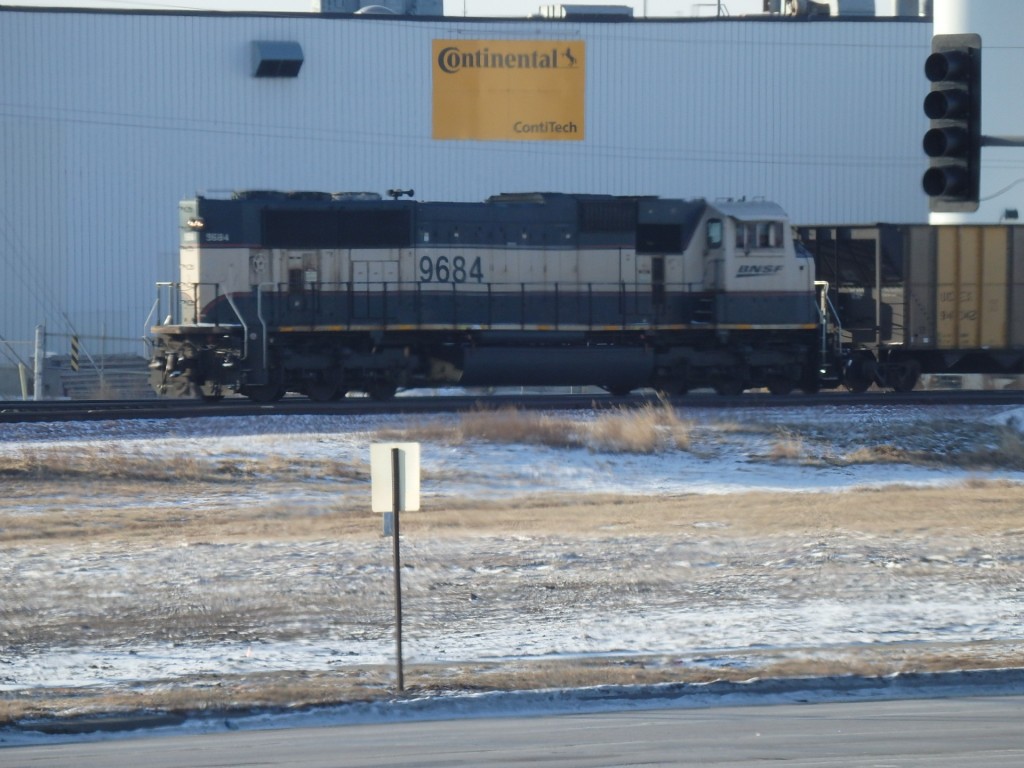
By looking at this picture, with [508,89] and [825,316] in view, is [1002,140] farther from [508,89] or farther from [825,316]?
[508,89]

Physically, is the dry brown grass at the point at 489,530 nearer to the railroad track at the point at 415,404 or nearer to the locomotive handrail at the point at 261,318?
the railroad track at the point at 415,404

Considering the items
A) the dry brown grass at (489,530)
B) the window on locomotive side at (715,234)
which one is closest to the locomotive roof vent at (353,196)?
the window on locomotive side at (715,234)

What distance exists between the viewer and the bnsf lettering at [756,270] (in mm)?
26641

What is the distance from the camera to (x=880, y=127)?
40.5m

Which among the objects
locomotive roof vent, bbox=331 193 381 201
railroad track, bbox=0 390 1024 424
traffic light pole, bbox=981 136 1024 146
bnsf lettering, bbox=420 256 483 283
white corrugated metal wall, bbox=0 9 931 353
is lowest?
railroad track, bbox=0 390 1024 424

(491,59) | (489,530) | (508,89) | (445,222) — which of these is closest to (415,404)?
(445,222)

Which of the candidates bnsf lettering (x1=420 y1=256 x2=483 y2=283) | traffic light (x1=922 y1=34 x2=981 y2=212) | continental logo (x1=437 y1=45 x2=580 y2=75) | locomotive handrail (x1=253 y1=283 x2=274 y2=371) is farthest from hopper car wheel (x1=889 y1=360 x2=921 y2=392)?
traffic light (x1=922 y1=34 x2=981 y2=212)

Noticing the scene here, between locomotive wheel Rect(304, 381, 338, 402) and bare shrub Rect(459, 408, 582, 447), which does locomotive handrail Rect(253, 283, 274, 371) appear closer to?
locomotive wheel Rect(304, 381, 338, 402)

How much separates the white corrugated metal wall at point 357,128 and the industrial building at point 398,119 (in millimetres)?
56

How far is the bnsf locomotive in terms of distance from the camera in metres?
25.0

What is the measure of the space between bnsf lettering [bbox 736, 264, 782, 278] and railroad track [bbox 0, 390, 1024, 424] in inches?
102

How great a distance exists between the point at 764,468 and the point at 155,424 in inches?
377

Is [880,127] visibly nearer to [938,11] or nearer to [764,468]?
[938,11]

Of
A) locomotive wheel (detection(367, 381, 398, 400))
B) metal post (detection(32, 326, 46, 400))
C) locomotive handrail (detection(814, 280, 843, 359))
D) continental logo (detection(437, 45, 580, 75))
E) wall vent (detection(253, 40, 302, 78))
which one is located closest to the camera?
locomotive wheel (detection(367, 381, 398, 400))
